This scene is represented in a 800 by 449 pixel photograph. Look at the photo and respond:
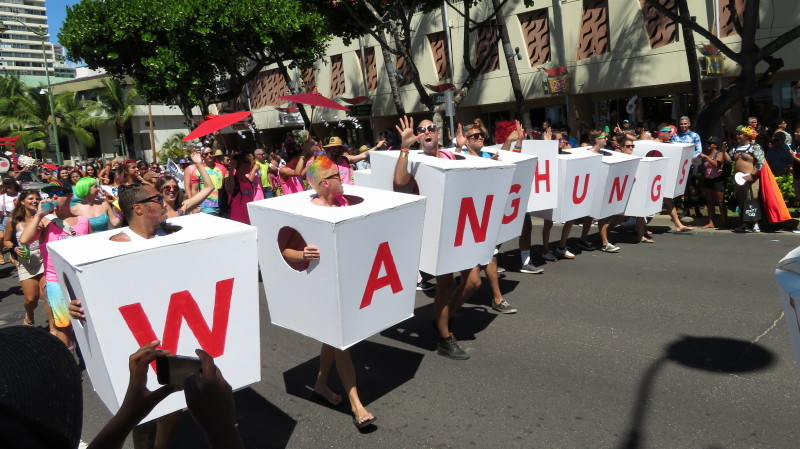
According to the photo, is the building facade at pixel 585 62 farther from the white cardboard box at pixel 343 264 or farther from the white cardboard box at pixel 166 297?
the white cardboard box at pixel 166 297

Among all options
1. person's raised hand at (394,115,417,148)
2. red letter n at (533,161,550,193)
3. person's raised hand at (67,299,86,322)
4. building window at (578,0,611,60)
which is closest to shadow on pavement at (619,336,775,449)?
person's raised hand at (394,115,417,148)

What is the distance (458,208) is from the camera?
16.7 ft

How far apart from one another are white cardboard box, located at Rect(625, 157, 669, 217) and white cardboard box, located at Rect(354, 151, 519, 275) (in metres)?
4.54

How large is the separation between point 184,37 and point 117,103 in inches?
1405

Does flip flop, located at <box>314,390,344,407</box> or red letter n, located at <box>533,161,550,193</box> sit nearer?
flip flop, located at <box>314,390,344,407</box>

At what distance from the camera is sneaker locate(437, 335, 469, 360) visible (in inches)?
221

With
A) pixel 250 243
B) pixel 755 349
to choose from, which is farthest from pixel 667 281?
pixel 250 243

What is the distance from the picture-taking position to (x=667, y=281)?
7566mm

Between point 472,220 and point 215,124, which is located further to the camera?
point 215,124

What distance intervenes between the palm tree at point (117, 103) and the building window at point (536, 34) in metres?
37.6

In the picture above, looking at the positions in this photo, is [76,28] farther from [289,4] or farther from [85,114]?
[85,114]

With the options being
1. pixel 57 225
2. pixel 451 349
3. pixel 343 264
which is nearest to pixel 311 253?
pixel 343 264

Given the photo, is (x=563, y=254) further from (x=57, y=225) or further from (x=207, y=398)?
(x=207, y=398)

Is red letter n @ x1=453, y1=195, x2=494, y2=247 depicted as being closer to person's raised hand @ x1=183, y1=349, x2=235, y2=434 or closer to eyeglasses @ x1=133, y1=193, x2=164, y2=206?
eyeglasses @ x1=133, y1=193, x2=164, y2=206
